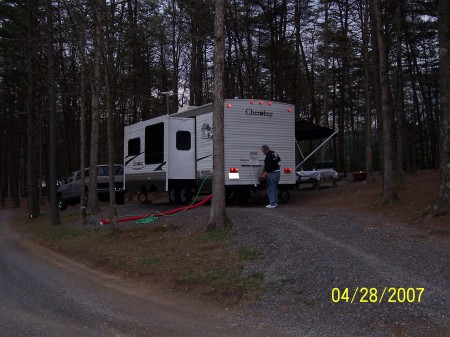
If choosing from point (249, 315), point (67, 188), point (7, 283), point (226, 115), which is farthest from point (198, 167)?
point (67, 188)

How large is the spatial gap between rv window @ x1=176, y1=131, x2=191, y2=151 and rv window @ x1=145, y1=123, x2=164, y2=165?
62 cm

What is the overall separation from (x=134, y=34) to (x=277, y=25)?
15738 millimetres

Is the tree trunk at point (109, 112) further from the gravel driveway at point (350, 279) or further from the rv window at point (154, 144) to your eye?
the gravel driveway at point (350, 279)

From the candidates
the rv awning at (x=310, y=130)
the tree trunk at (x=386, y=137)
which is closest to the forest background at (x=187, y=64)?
the tree trunk at (x=386, y=137)

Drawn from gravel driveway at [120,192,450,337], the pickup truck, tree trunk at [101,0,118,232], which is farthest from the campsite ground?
the pickup truck

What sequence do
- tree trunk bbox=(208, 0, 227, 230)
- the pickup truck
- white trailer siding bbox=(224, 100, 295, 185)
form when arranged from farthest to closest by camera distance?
the pickup truck < white trailer siding bbox=(224, 100, 295, 185) < tree trunk bbox=(208, 0, 227, 230)

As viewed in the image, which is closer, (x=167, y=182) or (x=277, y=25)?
(x=167, y=182)

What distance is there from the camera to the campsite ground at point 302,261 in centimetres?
589

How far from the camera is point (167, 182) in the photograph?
16.4m

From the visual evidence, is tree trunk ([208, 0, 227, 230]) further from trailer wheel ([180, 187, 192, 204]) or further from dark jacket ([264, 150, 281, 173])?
trailer wheel ([180, 187, 192, 204])

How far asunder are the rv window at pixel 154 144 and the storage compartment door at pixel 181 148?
1.56ft

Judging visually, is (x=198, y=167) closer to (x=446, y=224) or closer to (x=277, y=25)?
(x=446, y=224)

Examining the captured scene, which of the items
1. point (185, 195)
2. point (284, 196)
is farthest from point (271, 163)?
A: point (185, 195)
